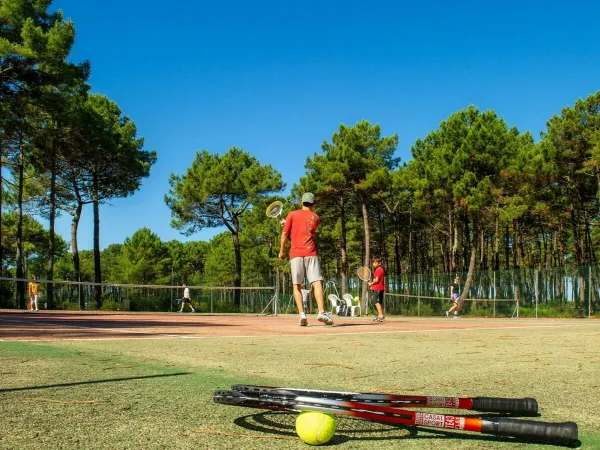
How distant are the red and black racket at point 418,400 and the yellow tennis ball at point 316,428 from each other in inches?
6.6

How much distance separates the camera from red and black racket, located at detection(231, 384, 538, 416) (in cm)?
236

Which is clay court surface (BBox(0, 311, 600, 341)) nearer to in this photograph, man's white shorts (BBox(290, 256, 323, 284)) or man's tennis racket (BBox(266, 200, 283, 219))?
man's white shorts (BBox(290, 256, 323, 284))

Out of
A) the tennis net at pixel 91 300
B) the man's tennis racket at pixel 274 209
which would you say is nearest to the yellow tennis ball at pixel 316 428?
the man's tennis racket at pixel 274 209

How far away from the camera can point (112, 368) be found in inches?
162

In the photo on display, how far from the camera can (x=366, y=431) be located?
2.37 metres

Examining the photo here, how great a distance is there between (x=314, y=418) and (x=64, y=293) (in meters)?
38.4

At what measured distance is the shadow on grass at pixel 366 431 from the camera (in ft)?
7.36

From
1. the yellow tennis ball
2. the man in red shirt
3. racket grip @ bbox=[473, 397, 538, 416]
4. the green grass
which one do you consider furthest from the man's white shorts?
the yellow tennis ball

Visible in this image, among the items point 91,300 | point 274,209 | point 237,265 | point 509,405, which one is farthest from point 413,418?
point 237,265

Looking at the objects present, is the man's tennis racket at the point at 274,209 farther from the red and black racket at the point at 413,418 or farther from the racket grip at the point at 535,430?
the racket grip at the point at 535,430

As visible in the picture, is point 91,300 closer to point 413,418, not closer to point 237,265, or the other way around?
point 237,265

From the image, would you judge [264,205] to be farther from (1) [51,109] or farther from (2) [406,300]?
(1) [51,109]

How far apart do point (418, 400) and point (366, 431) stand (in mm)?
254

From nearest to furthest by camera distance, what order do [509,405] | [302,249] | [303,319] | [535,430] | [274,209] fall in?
[535,430] < [509,405] < [302,249] < [303,319] < [274,209]
